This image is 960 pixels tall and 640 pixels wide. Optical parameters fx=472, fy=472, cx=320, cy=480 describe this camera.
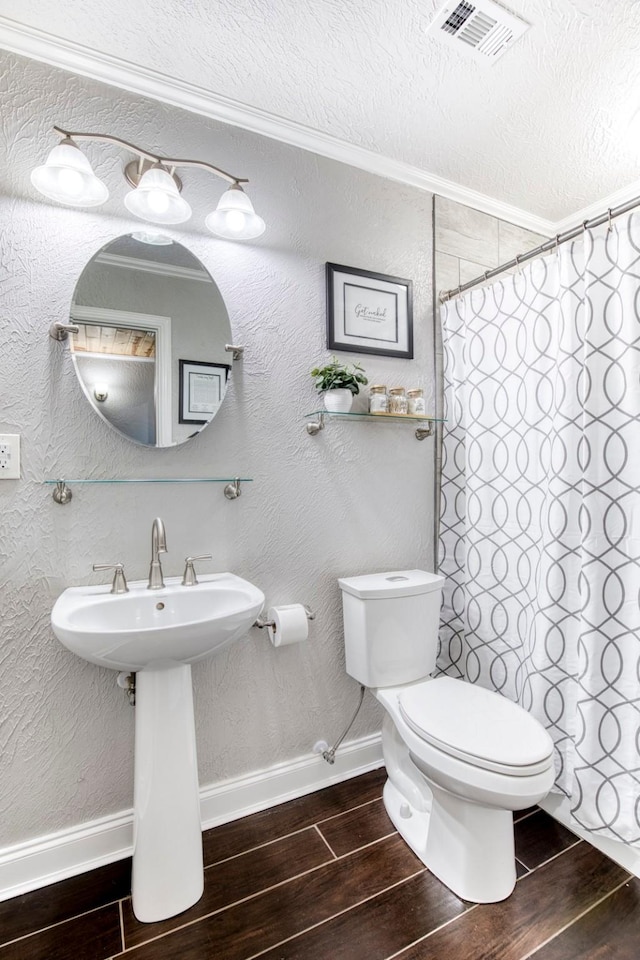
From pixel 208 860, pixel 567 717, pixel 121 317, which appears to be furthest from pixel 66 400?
pixel 567 717

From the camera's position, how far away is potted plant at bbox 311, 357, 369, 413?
1.67 metres

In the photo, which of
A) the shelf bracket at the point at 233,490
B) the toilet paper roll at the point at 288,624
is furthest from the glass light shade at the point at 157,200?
the toilet paper roll at the point at 288,624

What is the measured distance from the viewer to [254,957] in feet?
3.67

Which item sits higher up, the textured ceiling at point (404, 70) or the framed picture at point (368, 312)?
the textured ceiling at point (404, 70)

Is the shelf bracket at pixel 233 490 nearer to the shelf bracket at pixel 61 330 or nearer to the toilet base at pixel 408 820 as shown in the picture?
the shelf bracket at pixel 61 330

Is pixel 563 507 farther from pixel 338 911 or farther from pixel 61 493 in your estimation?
pixel 61 493

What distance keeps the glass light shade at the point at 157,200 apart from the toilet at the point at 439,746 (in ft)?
4.27

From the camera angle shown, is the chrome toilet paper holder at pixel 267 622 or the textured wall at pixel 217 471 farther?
the chrome toilet paper holder at pixel 267 622

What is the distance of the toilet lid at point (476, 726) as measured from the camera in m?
1.18

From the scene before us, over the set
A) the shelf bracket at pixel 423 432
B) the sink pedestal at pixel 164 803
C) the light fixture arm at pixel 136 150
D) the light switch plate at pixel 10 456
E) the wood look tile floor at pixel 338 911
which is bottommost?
the wood look tile floor at pixel 338 911

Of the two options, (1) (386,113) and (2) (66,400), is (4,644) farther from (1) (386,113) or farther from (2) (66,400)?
(1) (386,113)

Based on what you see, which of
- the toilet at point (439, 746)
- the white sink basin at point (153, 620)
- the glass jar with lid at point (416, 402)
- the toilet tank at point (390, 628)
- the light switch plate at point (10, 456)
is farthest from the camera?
the glass jar with lid at point (416, 402)

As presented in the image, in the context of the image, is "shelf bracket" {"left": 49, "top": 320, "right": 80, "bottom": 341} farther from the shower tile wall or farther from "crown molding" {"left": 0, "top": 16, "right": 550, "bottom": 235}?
the shower tile wall

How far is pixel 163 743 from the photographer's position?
1.25 m
